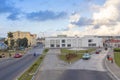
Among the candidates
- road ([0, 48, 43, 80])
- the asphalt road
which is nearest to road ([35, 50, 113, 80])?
the asphalt road

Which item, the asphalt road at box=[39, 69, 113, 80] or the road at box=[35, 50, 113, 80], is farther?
the road at box=[35, 50, 113, 80]

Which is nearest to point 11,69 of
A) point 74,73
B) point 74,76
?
point 74,73

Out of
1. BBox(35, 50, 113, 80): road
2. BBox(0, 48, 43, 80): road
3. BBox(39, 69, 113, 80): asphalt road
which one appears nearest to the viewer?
BBox(39, 69, 113, 80): asphalt road

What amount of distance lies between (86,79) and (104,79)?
74.7 inches

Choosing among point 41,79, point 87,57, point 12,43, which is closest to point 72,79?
point 41,79

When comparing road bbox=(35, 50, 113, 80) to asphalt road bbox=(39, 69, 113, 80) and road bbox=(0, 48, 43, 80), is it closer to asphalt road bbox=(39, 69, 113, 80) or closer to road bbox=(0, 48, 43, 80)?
asphalt road bbox=(39, 69, 113, 80)

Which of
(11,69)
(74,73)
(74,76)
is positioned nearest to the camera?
(74,76)

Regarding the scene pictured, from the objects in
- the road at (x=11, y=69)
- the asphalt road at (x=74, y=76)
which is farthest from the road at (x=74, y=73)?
the road at (x=11, y=69)

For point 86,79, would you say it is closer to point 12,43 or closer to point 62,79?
point 62,79

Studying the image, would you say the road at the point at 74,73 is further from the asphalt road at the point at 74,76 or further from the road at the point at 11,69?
the road at the point at 11,69

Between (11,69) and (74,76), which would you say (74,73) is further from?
(11,69)

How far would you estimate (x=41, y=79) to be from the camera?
3025 cm

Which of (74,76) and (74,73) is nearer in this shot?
(74,76)

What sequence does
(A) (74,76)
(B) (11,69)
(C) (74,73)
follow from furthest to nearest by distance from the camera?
(B) (11,69) → (C) (74,73) → (A) (74,76)
